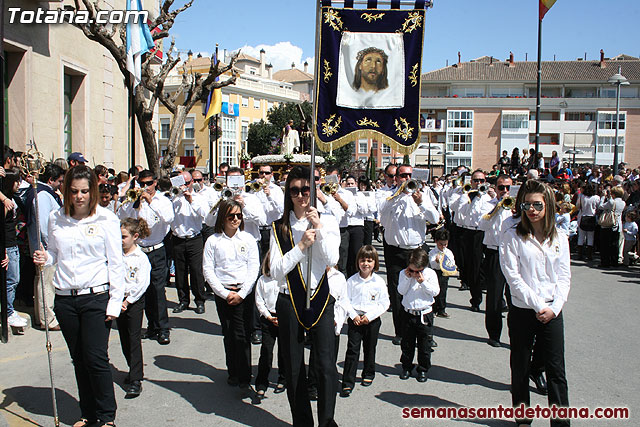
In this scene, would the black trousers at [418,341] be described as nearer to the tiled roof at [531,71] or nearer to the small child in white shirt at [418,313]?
the small child in white shirt at [418,313]

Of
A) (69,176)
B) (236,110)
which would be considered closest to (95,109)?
(69,176)

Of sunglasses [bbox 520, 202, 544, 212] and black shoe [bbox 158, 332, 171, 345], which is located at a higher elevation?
sunglasses [bbox 520, 202, 544, 212]

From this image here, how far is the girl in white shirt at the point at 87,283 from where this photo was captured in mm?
4516

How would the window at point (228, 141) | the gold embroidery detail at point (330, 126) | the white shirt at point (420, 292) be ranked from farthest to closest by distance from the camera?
the window at point (228, 141) → the white shirt at point (420, 292) → the gold embroidery detail at point (330, 126)

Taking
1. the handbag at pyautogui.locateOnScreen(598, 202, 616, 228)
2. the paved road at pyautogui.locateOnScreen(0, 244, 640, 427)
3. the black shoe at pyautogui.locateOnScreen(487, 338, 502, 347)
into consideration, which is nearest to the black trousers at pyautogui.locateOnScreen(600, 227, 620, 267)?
the handbag at pyautogui.locateOnScreen(598, 202, 616, 228)

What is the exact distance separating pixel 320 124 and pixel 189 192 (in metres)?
4.50

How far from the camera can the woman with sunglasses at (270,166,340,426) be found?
169 inches

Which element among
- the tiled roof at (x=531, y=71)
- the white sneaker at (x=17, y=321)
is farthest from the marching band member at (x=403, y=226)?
the tiled roof at (x=531, y=71)

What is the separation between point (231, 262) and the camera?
5.88m

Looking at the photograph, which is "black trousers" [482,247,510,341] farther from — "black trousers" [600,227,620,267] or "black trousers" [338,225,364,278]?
"black trousers" [600,227,620,267]

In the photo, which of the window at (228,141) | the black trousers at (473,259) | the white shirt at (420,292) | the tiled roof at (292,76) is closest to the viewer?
the white shirt at (420,292)

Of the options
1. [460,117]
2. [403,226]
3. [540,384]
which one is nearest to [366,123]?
[403,226]

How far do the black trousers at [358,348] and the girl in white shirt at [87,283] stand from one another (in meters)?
2.21

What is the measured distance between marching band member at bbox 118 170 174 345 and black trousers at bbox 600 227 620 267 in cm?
1087
